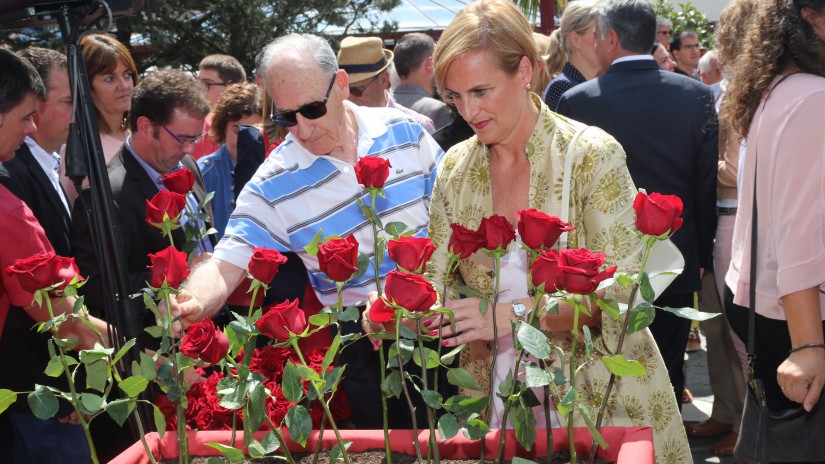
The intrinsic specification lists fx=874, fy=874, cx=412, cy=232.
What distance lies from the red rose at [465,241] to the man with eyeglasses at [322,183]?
962 mm

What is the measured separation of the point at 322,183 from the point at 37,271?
120 cm

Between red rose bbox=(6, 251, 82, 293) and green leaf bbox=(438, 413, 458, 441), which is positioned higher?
red rose bbox=(6, 251, 82, 293)

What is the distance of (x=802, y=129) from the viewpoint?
6.90 feet

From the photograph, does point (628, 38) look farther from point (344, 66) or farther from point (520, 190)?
point (520, 190)

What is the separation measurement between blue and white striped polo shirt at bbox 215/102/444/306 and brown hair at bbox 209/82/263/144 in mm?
2824

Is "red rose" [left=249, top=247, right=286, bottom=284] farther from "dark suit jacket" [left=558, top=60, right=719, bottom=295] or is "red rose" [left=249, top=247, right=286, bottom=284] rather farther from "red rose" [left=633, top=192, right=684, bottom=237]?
"dark suit jacket" [left=558, top=60, right=719, bottom=295]

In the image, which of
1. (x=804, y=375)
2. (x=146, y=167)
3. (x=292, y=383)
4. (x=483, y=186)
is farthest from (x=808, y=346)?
(x=146, y=167)

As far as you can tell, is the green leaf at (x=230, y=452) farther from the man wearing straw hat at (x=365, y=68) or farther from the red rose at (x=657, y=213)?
the man wearing straw hat at (x=365, y=68)

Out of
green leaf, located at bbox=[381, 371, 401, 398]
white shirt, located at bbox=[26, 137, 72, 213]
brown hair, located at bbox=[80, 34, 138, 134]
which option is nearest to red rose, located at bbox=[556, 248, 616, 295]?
green leaf, located at bbox=[381, 371, 401, 398]

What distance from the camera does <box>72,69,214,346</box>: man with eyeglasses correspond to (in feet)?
9.44

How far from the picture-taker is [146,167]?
328cm

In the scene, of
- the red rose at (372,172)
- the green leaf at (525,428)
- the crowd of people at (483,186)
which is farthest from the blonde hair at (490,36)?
the green leaf at (525,428)

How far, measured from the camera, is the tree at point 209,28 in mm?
15658

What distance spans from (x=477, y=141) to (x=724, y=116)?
766 mm
